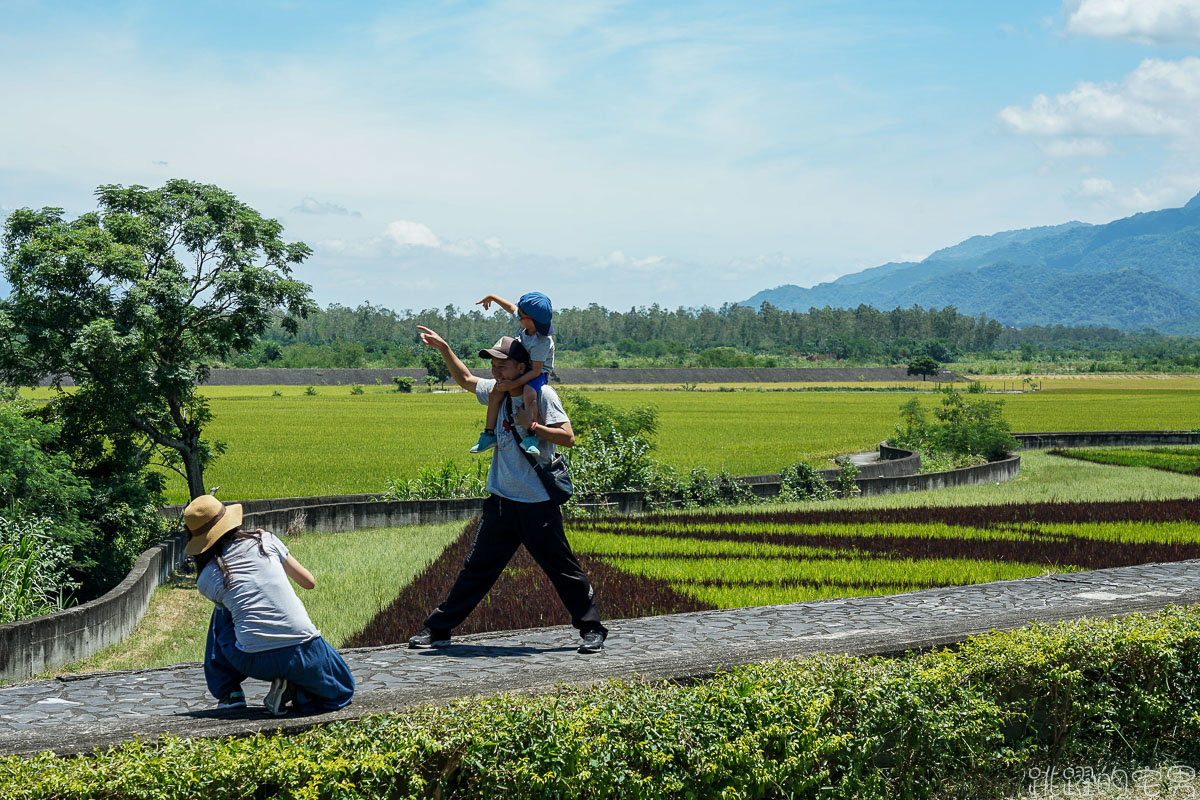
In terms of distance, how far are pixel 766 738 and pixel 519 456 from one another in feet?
8.68

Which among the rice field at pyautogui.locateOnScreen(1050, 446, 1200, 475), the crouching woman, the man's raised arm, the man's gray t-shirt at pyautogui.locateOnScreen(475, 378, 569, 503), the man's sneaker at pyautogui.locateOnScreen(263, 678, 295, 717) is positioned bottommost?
the rice field at pyautogui.locateOnScreen(1050, 446, 1200, 475)

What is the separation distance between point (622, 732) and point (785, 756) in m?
0.76

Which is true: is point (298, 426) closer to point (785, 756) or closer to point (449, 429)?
point (449, 429)

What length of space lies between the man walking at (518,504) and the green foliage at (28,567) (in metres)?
5.10

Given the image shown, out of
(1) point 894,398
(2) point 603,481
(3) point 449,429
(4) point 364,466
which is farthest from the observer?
(1) point 894,398

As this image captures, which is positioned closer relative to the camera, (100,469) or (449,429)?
(100,469)

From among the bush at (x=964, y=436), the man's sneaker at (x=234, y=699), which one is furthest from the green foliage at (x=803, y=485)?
the man's sneaker at (x=234, y=699)

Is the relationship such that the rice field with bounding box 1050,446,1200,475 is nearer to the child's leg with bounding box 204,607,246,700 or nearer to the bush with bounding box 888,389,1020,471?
the bush with bounding box 888,389,1020,471

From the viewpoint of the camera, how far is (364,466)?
31.7 meters

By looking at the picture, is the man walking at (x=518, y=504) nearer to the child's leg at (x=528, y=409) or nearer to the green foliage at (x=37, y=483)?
the child's leg at (x=528, y=409)

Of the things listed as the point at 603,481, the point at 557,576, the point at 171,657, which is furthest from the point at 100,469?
the point at 557,576

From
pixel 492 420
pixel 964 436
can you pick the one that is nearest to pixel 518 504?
pixel 492 420

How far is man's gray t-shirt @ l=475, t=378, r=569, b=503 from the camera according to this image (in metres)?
6.62

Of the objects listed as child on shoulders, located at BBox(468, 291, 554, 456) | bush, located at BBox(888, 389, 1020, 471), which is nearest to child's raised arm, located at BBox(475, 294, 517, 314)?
child on shoulders, located at BBox(468, 291, 554, 456)
